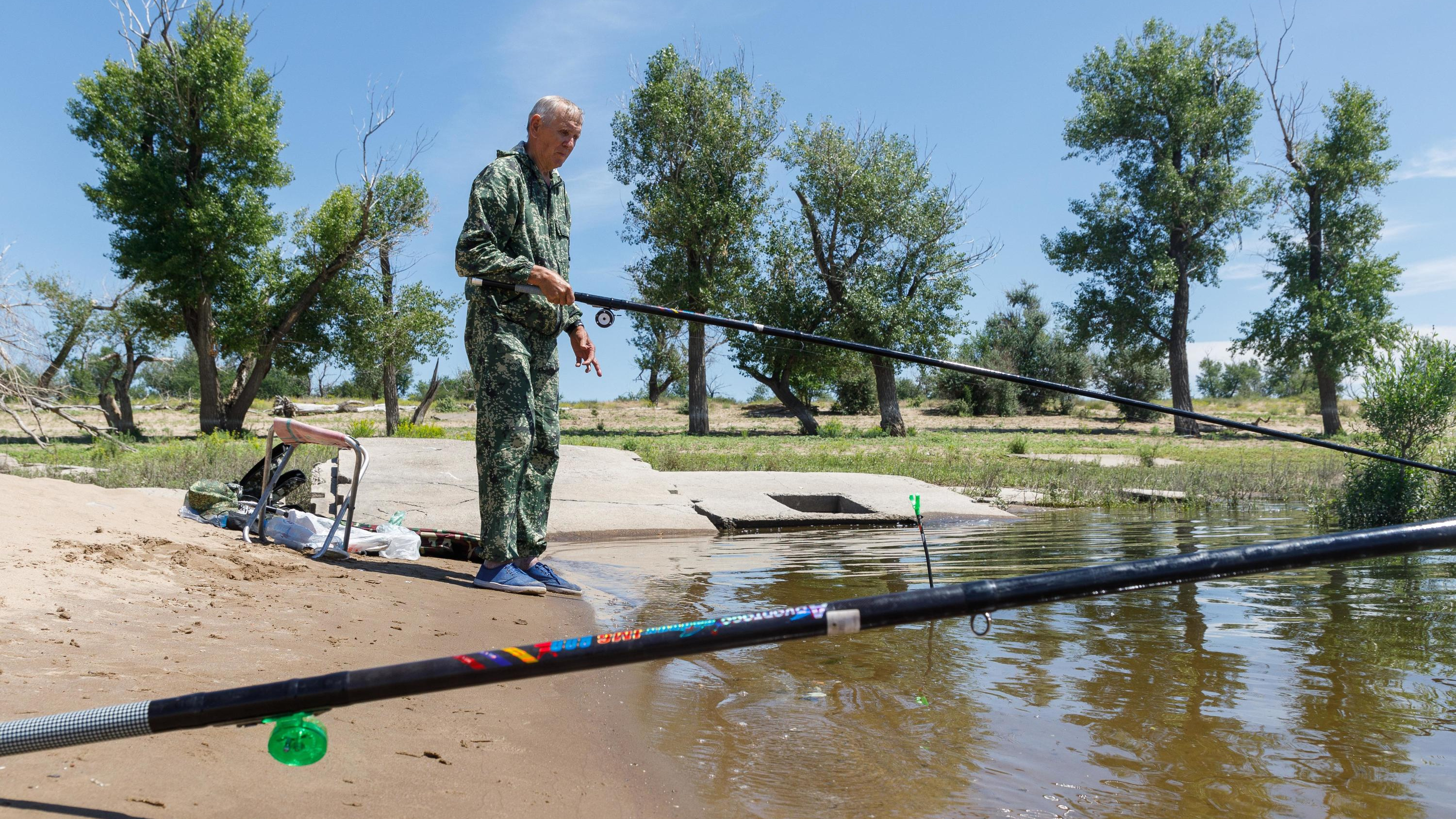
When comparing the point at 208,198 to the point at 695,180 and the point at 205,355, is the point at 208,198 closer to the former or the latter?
the point at 205,355

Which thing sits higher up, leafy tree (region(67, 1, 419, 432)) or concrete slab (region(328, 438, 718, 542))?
leafy tree (region(67, 1, 419, 432))

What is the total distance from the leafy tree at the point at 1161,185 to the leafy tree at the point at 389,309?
74.6ft

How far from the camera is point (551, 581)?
173 inches

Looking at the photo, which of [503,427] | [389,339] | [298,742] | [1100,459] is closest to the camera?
[298,742]

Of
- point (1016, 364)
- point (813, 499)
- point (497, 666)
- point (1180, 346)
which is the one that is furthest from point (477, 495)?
point (1016, 364)

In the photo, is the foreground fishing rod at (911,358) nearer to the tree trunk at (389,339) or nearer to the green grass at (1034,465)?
the green grass at (1034,465)

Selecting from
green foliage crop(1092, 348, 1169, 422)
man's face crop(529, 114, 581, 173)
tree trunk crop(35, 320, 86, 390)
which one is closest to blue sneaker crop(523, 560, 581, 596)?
man's face crop(529, 114, 581, 173)

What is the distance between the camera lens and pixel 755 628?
1541 millimetres

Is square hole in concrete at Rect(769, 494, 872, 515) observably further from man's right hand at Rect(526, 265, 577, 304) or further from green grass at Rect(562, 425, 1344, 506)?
man's right hand at Rect(526, 265, 577, 304)

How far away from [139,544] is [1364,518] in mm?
10371

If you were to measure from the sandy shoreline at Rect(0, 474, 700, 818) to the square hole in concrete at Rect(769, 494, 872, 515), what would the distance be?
18.4 feet

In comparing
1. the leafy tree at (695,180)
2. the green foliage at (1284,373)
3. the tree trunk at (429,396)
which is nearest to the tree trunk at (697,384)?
the leafy tree at (695,180)

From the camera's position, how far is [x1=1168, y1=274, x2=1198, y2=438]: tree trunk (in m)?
31.2

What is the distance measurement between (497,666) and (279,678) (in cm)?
123
